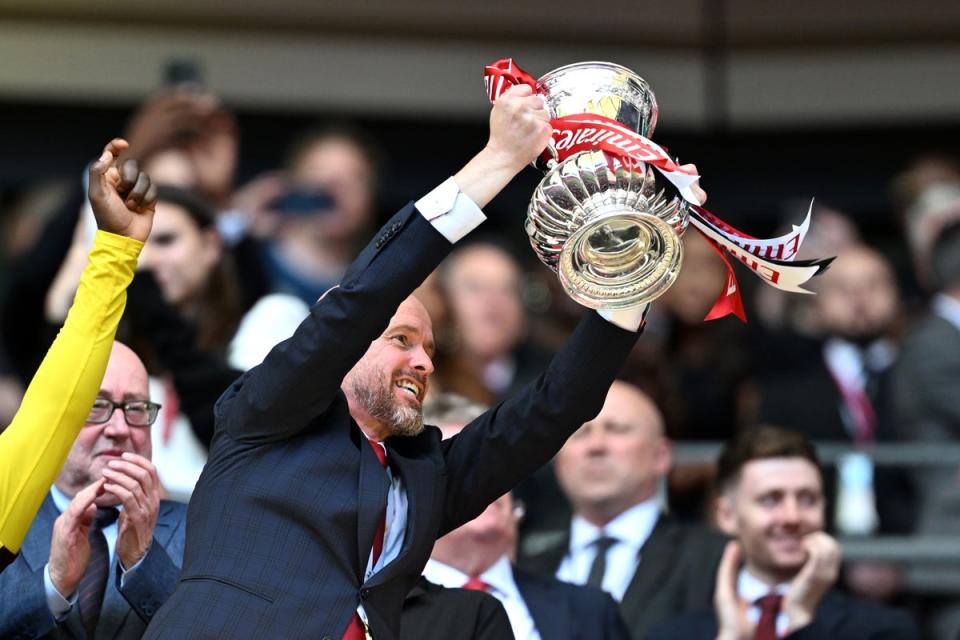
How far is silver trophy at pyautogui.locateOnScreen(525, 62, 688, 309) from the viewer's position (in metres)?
3.73

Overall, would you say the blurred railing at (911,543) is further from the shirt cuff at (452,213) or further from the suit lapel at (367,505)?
the shirt cuff at (452,213)

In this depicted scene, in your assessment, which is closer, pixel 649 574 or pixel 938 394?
pixel 649 574

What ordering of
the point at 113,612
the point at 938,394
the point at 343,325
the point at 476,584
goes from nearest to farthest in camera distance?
the point at 343,325
the point at 113,612
the point at 476,584
the point at 938,394

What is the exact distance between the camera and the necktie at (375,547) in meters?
3.73

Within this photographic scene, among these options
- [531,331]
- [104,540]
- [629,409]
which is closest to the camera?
[104,540]

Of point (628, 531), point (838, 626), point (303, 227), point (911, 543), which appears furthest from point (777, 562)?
point (303, 227)

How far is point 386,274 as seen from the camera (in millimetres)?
3619

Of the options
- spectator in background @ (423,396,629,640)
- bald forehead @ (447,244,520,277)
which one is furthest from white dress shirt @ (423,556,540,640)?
bald forehead @ (447,244,520,277)

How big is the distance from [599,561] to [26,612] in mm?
2280

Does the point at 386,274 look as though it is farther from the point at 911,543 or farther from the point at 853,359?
the point at 853,359

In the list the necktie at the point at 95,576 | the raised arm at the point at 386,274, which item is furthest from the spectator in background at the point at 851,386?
A: the raised arm at the point at 386,274

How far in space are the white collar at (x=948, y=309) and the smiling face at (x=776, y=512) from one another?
1.36 metres

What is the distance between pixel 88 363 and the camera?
13.0ft

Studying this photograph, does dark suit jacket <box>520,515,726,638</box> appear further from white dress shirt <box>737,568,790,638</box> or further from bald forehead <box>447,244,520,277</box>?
bald forehead <box>447,244,520,277</box>
